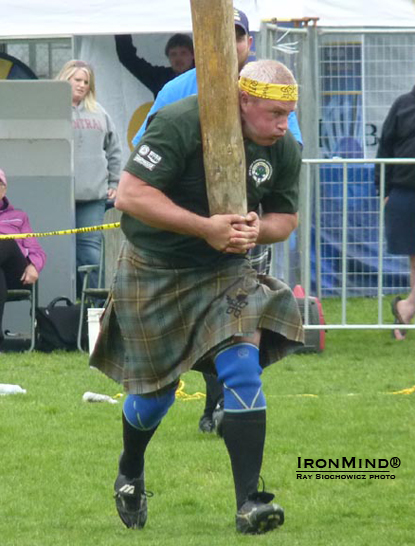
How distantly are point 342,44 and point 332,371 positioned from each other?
3.95 meters

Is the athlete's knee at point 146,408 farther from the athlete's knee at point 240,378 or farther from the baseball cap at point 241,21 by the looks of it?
the baseball cap at point 241,21

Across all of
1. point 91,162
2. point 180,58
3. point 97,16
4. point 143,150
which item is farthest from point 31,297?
point 143,150

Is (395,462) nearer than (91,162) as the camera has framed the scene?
Yes

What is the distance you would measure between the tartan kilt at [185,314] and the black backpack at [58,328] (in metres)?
4.86

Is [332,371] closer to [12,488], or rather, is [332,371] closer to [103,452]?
[103,452]

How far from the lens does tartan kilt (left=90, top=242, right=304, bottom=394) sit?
425 cm

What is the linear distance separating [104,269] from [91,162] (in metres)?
0.82

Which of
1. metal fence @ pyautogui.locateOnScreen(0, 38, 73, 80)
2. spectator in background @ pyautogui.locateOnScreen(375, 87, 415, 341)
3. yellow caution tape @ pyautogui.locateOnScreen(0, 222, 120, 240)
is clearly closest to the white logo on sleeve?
yellow caution tape @ pyautogui.locateOnScreen(0, 222, 120, 240)

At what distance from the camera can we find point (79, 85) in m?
10.2

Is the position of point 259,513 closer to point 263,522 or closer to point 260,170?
point 263,522

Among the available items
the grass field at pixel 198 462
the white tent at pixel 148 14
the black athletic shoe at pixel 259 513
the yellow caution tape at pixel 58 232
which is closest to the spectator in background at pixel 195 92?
the grass field at pixel 198 462

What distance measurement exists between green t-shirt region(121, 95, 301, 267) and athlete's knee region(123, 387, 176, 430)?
1.45ft

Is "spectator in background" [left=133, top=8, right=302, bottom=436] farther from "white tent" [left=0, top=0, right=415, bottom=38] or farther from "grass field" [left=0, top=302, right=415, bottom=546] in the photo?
"white tent" [left=0, top=0, right=415, bottom=38]

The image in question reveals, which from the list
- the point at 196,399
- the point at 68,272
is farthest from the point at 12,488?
the point at 68,272
